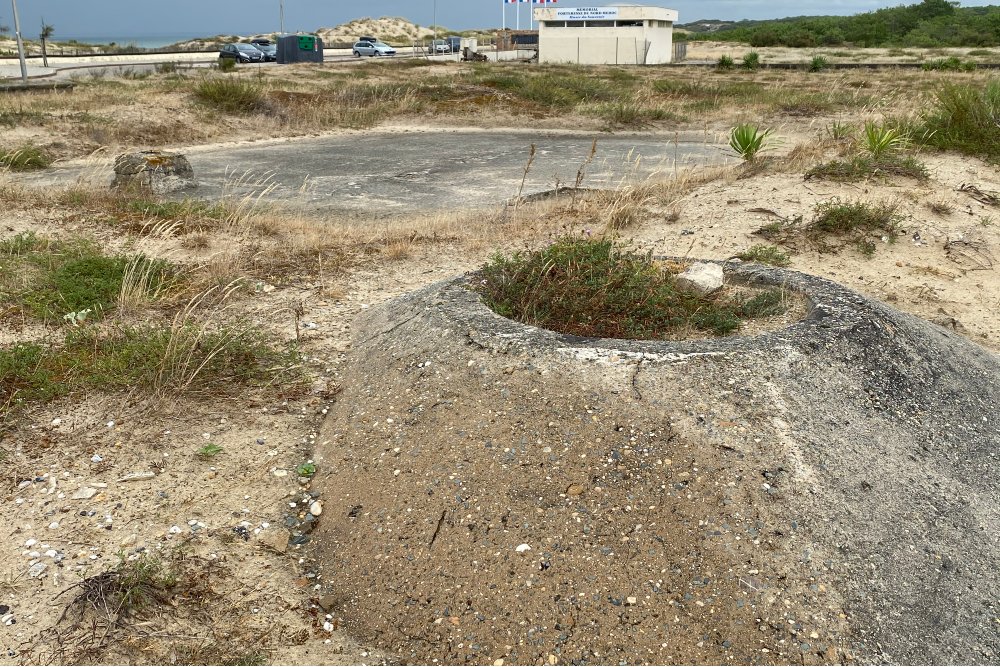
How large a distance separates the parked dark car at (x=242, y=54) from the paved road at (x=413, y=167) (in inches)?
1082

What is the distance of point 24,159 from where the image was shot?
12.1 m

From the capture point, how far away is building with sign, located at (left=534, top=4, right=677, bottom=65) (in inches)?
1644

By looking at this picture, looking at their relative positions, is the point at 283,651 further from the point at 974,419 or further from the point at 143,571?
the point at 974,419

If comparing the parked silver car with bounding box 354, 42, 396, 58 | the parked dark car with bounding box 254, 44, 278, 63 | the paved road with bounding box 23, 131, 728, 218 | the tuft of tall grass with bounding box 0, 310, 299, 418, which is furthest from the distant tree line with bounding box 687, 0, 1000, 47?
the tuft of tall grass with bounding box 0, 310, 299, 418

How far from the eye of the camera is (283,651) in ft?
9.82

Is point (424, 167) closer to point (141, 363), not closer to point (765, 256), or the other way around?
point (765, 256)

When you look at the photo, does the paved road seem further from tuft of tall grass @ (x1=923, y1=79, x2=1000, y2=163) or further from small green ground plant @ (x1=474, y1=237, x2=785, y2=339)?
small green ground plant @ (x1=474, y1=237, x2=785, y2=339)

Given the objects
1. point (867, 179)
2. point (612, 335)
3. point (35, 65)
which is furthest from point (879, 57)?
point (612, 335)

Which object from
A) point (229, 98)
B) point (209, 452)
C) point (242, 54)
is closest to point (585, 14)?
point (242, 54)

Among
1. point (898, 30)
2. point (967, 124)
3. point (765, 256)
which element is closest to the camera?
point (765, 256)

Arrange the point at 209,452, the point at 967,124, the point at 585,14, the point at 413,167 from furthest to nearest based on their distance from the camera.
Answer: the point at 585,14
the point at 413,167
the point at 967,124
the point at 209,452

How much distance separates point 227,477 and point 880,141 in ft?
29.3

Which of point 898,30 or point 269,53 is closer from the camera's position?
point 269,53

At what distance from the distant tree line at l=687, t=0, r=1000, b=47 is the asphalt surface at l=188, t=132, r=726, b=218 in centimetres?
4741
